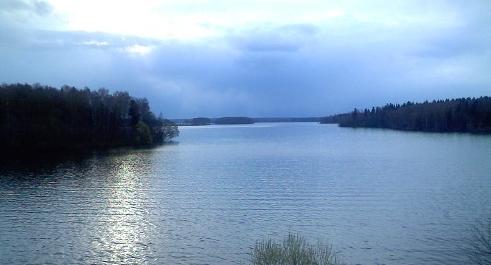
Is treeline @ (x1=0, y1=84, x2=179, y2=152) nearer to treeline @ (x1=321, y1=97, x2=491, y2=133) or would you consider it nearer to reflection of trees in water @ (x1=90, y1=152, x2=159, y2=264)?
Answer: reflection of trees in water @ (x1=90, y1=152, x2=159, y2=264)

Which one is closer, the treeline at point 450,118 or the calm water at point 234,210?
the calm water at point 234,210

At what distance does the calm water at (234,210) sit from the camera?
23922mm

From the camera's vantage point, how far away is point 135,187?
43.8m

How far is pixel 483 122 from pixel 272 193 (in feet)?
337

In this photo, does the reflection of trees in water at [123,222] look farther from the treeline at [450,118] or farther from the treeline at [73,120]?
the treeline at [450,118]

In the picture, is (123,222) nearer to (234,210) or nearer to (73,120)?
(234,210)

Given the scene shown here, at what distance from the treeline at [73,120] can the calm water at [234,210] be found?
2733 cm

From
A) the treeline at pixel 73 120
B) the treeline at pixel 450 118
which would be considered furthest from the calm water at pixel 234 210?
the treeline at pixel 450 118

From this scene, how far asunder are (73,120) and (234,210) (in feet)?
226

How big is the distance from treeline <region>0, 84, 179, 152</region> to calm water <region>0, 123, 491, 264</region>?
27.3 metres

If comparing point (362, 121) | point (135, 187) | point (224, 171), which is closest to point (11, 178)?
point (135, 187)

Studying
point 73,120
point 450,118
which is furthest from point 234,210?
point 450,118

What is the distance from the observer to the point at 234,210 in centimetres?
3297

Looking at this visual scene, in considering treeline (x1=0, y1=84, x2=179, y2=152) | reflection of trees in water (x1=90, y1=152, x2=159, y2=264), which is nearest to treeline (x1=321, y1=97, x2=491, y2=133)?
treeline (x1=0, y1=84, x2=179, y2=152)
